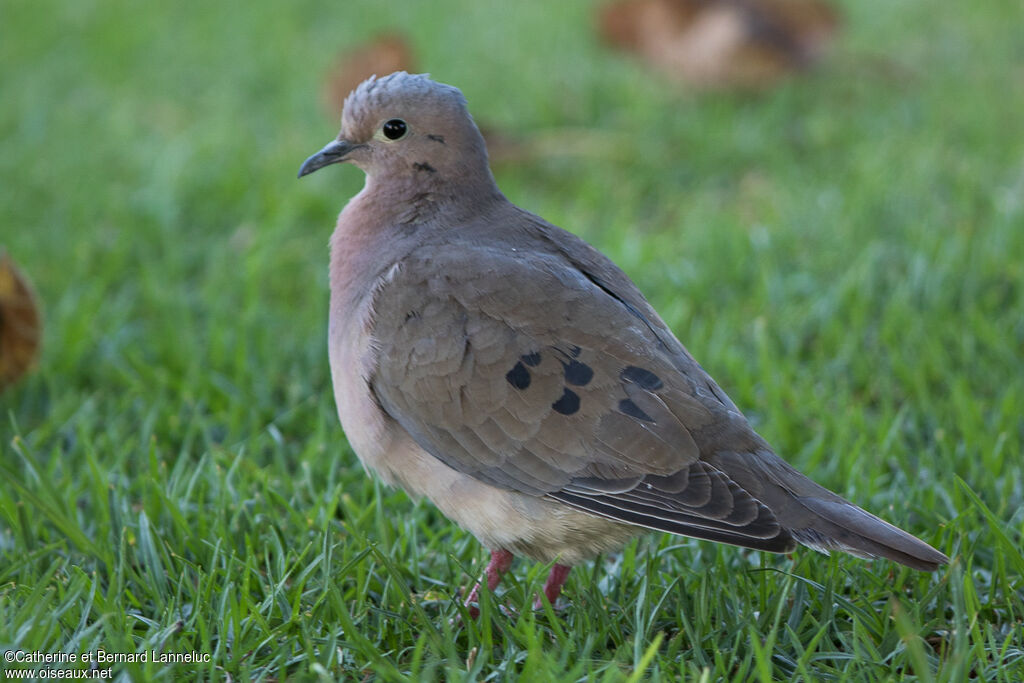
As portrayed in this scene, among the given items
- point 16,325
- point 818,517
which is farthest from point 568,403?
point 16,325

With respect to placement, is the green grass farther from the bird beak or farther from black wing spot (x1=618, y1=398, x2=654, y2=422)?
the bird beak

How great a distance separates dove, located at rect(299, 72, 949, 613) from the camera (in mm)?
2418

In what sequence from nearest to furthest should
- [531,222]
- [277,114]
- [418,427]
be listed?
[418,427] → [531,222] → [277,114]

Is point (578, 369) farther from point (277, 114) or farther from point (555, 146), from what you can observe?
point (277, 114)

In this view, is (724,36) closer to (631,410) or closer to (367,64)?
(367,64)

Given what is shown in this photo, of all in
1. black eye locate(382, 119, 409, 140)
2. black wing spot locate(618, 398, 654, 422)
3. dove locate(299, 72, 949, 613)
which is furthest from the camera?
black eye locate(382, 119, 409, 140)

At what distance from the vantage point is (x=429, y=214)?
3012 mm

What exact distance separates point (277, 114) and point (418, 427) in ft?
12.8

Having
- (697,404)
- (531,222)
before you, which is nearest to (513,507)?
(697,404)

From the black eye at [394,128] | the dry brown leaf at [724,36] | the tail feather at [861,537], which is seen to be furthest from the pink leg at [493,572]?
the dry brown leaf at [724,36]

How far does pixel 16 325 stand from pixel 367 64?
236 centimetres

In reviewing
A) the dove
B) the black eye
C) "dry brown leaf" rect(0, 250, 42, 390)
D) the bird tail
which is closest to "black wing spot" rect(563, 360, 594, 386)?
the dove

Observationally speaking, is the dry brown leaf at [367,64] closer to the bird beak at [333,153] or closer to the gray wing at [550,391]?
the bird beak at [333,153]

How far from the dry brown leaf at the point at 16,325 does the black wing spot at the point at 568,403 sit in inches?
79.1
